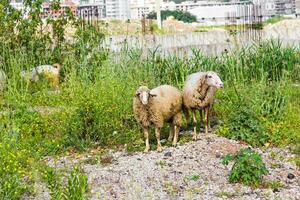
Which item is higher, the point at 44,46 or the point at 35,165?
the point at 44,46

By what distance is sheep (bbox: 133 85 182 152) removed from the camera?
7.85 metres

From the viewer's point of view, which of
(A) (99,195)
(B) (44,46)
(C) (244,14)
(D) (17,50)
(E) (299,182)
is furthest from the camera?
(C) (244,14)

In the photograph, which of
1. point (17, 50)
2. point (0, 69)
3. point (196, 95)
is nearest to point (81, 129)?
point (196, 95)

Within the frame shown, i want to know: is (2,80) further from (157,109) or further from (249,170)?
(249,170)

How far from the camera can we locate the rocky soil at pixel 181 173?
6383 mm

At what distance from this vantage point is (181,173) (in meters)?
7.00

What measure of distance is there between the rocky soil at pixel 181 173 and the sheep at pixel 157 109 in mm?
312

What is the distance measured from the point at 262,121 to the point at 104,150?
7.34 feet

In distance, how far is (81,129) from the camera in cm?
834

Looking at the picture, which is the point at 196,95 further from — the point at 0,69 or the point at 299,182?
the point at 0,69

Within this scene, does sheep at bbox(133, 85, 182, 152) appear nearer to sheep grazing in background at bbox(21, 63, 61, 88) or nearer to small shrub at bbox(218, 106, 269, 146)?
small shrub at bbox(218, 106, 269, 146)

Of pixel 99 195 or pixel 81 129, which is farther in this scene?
pixel 81 129

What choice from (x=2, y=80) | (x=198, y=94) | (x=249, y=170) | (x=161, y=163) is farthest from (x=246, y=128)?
(x=2, y=80)

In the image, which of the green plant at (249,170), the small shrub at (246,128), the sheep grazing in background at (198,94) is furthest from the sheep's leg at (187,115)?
the green plant at (249,170)
